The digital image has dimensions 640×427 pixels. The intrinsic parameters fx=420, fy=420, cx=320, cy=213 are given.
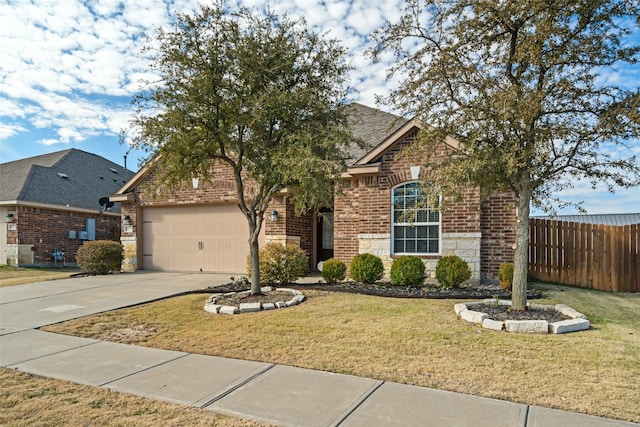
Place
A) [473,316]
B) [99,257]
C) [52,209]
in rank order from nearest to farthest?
[473,316]
[99,257]
[52,209]

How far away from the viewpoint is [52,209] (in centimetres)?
1889

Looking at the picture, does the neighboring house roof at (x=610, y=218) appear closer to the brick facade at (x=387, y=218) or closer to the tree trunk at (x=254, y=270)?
the brick facade at (x=387, y=218)

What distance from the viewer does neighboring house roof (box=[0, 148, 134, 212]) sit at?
1844 cm

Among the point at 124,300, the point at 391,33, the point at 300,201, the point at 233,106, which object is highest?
the point at 391,33

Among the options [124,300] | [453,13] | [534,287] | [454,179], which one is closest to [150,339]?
[124,300]

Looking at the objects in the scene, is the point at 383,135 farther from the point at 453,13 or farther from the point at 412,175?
the point at 453,13

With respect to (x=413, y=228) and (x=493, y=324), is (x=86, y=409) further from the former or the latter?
(x=413, y=228)

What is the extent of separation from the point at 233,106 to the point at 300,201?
2.26 m

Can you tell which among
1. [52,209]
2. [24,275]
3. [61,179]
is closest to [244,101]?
[24,275]

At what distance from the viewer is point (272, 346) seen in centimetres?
561

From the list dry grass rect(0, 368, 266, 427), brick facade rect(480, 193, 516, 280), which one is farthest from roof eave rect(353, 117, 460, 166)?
dry grass rect(0, 368, 266, 427)

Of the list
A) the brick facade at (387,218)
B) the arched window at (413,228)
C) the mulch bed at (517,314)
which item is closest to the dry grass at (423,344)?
the mulch bed at (517,314)

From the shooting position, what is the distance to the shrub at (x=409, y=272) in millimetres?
9867

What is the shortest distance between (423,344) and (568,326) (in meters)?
2.26
